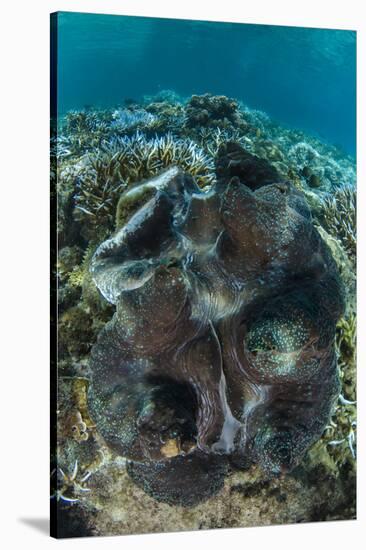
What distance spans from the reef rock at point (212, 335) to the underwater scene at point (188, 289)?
0.04 feet

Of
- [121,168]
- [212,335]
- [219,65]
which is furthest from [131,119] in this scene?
[212,335]

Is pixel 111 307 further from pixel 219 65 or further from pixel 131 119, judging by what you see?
pixel 219 65

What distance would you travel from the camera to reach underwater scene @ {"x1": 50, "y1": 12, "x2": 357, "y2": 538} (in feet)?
15.4

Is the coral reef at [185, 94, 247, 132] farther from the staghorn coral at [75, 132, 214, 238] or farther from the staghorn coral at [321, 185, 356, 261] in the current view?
Result: the staghorn coral at [321, 185, 356, 261]

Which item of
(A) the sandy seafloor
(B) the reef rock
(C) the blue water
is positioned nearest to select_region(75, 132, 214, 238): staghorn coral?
(A) the sandy seafloor

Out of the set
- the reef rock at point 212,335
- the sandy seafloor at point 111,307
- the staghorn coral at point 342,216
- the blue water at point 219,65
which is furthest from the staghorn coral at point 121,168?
the staghorn coral at point 342,216

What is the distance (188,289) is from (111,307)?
630 millimetres

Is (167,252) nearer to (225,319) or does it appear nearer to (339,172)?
(225,319)

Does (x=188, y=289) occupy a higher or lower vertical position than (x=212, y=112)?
lower

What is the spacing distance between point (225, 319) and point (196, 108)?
57.5 inches

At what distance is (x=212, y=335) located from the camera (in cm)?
489

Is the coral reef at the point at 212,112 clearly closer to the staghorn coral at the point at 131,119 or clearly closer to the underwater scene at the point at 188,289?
the underwater scene at the point at 188,289

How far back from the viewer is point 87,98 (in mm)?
5105

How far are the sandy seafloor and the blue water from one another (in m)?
0.10
